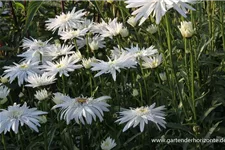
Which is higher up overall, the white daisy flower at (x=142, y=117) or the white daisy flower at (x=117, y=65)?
the white daisy flower at (x=117, y=65)

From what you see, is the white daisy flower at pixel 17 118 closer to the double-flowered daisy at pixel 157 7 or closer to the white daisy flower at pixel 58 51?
the white daisy flower at pixel 58 51

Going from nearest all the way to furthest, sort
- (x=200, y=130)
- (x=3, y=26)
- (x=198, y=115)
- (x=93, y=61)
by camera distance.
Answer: (x=200, y=130), (x=198, y=115), (x=93, y=61), (x=3, y=26)

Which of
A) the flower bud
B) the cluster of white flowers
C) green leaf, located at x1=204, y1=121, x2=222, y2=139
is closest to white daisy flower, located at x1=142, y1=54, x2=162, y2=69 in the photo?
the cluster of white flowers

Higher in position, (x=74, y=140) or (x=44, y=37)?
(x=44, y=37)

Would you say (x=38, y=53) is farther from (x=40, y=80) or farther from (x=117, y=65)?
(x=117, y=65)

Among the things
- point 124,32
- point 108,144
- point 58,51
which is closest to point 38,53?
point 58,51

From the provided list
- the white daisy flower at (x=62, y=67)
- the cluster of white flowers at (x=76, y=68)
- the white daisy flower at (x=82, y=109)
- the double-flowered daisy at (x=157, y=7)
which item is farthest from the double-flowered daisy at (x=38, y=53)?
the double-flowered daisy at (x=157, y=7)

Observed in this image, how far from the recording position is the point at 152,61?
206 centimetres

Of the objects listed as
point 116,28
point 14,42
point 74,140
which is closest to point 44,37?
point 14,42

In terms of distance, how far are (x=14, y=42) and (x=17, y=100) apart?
393 millimetres

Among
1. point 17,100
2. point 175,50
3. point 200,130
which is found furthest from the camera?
point 17,100

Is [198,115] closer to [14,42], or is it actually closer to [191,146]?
[191,146]

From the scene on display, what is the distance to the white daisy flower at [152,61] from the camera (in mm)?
2027

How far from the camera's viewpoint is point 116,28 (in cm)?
223
